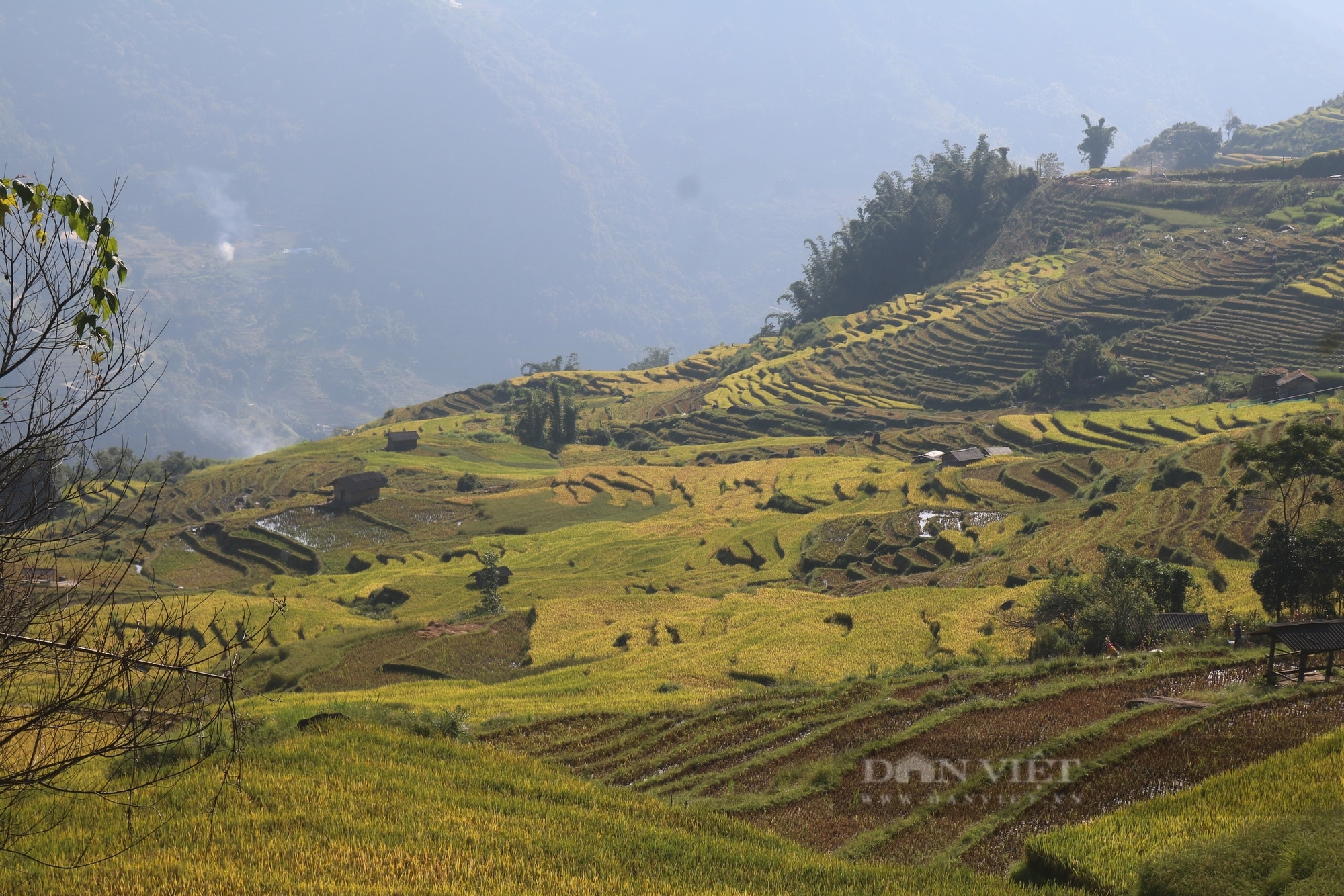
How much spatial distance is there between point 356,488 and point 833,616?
46.1m

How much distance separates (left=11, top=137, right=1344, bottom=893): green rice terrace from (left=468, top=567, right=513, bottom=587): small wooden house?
77cm

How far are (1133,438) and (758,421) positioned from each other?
3721cm

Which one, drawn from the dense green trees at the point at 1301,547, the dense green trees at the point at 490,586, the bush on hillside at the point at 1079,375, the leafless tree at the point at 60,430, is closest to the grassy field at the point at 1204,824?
the leafless tree at the point at 60,430

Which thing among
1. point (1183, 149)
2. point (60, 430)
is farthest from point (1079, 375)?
point (1183, 149)

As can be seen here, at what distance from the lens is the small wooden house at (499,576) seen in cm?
4572

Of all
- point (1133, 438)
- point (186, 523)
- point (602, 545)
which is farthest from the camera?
point (186, 523)

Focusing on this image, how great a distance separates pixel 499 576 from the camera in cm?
4806

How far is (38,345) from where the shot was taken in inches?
244

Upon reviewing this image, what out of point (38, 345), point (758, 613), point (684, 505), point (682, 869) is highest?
point (684, 505)

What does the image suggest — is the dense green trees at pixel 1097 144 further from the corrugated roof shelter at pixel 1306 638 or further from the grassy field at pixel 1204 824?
the grassy field at pixel 1204 824

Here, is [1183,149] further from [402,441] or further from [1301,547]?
[1301,547]

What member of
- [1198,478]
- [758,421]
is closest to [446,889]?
[1198,478]

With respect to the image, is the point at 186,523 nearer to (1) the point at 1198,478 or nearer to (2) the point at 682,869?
(1) the point at 1198,478

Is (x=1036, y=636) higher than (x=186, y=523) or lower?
lower
